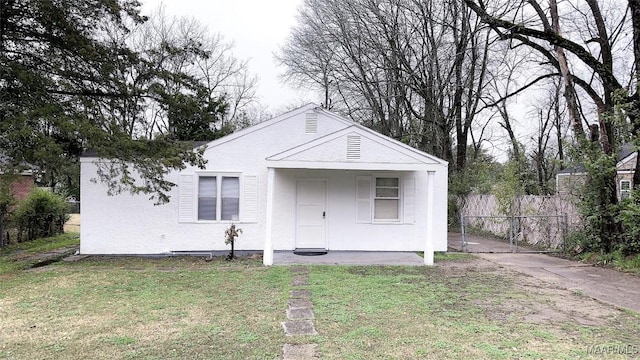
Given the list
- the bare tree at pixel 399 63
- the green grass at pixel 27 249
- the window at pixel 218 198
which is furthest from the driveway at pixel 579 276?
the green grass at pixel 27 249

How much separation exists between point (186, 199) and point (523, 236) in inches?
469

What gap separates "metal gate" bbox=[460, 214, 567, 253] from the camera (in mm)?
13359

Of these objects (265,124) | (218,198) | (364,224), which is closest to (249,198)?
(218,198)

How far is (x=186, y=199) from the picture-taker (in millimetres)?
11703

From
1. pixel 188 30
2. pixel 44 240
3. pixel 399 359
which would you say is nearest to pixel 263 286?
pixel 399 359

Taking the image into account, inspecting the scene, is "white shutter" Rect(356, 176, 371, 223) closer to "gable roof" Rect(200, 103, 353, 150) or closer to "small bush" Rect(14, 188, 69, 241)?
"gable roof" Rect(200, 103, 353, 150)

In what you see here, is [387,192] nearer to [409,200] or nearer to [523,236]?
[409,200]

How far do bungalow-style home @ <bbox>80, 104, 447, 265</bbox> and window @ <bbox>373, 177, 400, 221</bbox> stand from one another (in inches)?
1.1

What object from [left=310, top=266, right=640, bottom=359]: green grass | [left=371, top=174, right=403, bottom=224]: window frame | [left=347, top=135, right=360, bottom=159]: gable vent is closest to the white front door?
[left=371, top=174, right=403, bottom=224]: window frame

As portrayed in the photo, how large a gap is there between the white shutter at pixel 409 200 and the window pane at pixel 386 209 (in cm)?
25

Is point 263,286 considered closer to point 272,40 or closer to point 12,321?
point 12,321

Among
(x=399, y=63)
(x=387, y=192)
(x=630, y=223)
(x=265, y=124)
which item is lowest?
(x=630, y=223)

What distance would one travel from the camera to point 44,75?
10.6 m

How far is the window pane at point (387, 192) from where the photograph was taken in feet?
40.8
